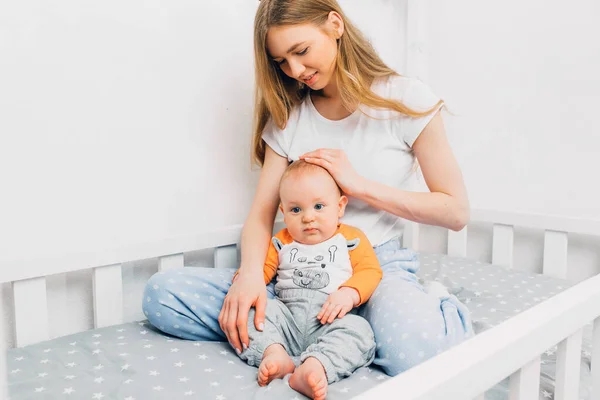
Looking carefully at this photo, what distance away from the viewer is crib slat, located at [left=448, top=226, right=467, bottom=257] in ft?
5.02

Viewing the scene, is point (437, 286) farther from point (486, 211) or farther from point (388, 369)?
point (486, 211)

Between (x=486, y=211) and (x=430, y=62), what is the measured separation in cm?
50

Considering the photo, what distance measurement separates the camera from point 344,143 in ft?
3.59

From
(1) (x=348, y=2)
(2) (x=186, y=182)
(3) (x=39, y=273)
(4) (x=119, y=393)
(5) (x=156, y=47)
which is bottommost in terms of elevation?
(4) (x=119, y=393)

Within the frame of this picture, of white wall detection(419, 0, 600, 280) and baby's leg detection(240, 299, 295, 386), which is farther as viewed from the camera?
white wall detection(419, 0, 600, 280)

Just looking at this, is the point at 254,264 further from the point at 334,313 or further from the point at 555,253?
the point at 555,253

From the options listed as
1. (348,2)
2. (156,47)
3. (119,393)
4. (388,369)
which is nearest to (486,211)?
(348,2)

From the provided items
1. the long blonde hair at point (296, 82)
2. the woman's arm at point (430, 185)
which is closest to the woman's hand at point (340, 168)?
the woman's arm at point (430, 185)

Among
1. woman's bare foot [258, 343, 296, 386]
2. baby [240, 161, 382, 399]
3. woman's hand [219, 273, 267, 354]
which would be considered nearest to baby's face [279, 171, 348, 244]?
baby [240, 161, 382, 399]

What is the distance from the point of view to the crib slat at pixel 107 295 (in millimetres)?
1001

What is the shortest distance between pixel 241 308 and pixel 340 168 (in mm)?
305

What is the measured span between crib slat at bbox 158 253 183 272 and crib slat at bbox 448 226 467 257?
799 mm

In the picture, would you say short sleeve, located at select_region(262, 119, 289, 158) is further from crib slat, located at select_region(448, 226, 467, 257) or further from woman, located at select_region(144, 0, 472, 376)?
crib slat, located at select_region(448, 226, 467, 257)

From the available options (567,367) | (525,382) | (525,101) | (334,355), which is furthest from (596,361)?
(525,101)
